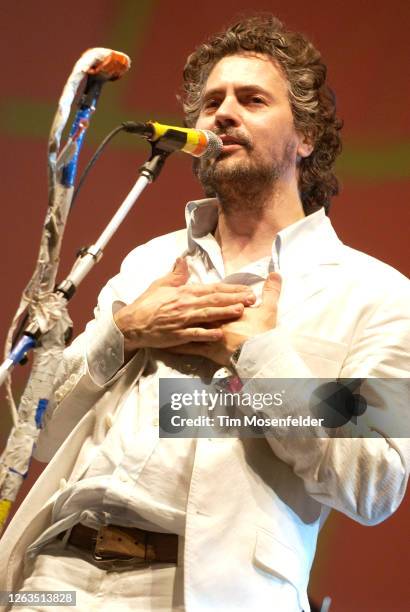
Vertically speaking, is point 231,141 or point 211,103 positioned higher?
point 211,103

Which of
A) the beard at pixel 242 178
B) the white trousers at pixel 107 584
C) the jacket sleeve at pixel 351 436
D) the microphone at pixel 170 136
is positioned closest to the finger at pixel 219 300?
the jacket sleeve at pixel 351 436

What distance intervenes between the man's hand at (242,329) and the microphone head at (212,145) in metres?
0.32

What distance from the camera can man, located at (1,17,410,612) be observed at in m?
1.79

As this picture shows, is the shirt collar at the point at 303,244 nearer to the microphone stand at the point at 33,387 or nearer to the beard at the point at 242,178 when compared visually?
the beard at the point at 242,178

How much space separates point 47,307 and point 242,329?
47cm

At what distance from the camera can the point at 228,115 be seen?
2.27 m

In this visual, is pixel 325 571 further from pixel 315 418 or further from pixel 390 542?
pixel 315 418

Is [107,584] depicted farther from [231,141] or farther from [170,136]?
[231,141]

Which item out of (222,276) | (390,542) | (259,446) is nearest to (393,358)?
(259,446)

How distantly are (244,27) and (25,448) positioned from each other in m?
1.44

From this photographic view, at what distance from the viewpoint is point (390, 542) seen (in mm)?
2613

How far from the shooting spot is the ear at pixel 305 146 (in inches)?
98.8

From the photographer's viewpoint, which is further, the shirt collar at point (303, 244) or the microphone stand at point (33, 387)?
the shirt collar at point (303, 244)

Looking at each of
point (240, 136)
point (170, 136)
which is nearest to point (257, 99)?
point (240, 136)
